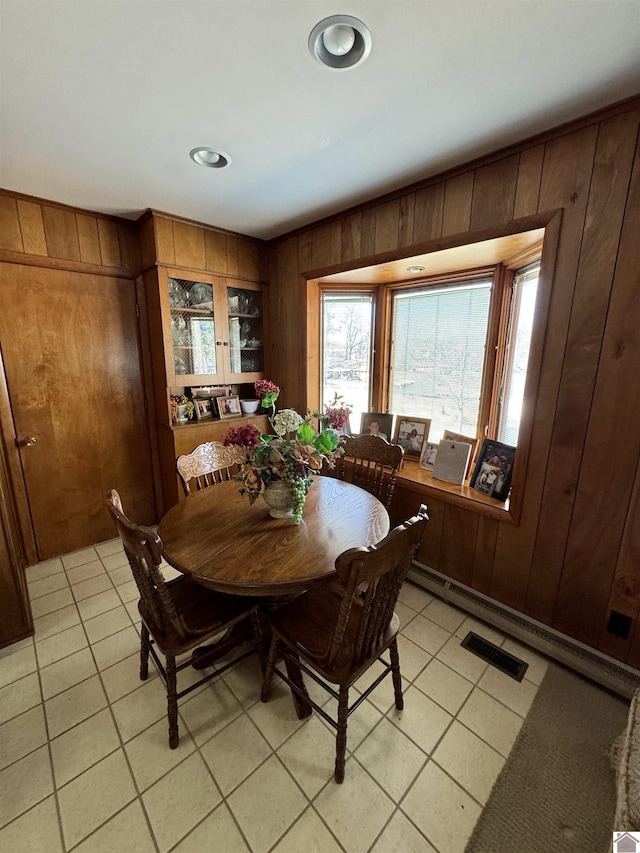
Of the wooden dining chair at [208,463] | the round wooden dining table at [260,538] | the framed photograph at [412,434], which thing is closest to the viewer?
the round wooden dining table at [260,538]

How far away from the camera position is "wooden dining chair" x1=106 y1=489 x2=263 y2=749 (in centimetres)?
113

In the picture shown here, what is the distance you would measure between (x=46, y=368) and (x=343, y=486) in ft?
7.19

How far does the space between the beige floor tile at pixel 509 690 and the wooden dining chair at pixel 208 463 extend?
1667mm

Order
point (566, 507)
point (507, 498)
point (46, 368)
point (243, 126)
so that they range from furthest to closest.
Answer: point (46, 368) < point (507, 498) < point (566, 507) < point (243, 126)

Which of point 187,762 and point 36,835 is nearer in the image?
point 36,835

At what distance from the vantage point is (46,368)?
2410mm

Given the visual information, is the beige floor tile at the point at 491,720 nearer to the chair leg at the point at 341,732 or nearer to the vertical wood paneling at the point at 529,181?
the chair leg at the point at 341,732

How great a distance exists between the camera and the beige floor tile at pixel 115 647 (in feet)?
5.72

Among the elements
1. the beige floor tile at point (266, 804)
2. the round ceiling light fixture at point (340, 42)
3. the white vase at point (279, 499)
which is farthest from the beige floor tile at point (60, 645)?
the round ceiling light fixture at point (340, 42)

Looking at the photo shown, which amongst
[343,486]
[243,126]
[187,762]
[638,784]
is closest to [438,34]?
[243,126]

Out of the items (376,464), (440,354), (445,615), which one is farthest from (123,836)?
(440,354)

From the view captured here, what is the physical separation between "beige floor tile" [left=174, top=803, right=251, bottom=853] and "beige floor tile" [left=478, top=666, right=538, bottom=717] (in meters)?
1.14

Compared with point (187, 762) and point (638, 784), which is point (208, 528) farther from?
point (638, 784)

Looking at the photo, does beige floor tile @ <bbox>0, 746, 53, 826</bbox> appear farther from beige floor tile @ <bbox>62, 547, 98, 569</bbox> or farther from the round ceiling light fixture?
the round ceiling light fixture
